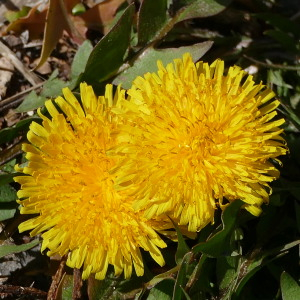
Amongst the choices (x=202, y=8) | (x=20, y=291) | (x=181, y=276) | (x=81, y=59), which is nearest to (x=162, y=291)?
(x=181, y=276)

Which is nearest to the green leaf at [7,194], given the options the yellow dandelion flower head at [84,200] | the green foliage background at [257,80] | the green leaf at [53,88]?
the green foliage background at [257,80]

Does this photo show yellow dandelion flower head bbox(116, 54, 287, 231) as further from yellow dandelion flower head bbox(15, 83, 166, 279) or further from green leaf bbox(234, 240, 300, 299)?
green leaf bbox(234, 240, 300, 299)

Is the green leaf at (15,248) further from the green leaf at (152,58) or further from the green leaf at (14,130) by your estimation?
the green leaf at (152,58)

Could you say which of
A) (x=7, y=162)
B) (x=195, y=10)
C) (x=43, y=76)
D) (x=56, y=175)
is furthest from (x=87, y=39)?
(x=56, y=175)

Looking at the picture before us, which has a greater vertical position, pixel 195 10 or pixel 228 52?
pixel 195 10

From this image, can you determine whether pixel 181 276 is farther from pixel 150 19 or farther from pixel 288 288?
pixel 150 19

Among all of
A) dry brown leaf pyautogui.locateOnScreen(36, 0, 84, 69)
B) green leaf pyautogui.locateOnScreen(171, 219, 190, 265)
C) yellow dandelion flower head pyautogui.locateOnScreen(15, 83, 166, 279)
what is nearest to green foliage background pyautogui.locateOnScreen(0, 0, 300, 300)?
green leaf pyautogui.locateOnScreen(171, 219, 190, 265)

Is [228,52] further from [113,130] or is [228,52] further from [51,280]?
[51,280]
